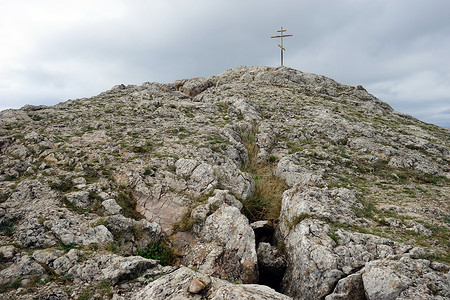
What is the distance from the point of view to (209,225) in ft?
29.1

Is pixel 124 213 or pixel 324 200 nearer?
pixel 124 213

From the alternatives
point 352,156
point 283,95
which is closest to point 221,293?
point 352,156

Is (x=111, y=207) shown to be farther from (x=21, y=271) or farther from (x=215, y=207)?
(x=215, y=207)

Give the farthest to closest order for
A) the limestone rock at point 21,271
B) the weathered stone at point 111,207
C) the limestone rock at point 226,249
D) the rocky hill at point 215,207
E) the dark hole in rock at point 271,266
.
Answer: the weathered stone at point 111,207, the dark hole in rock at point 271,266, the limestone rock at point 226,249, the rocky hill at point 215,207, the limestone rock at point 21,271

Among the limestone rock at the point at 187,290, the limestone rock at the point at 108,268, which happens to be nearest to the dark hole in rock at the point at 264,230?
the limestone rock at the point at 187,290

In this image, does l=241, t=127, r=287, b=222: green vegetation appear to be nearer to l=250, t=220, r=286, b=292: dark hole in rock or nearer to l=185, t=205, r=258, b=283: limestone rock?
Result: l=185, t=205, r=258, b=283: limestone rock

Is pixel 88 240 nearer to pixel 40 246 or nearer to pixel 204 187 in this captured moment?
pixel 40 246

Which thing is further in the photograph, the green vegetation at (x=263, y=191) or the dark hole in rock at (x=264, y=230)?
the green vegetation at (x=263, y=191)

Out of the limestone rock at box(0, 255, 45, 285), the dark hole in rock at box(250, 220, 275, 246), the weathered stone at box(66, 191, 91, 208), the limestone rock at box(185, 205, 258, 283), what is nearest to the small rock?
the limestone rock at box(185, 205, 258, 283)

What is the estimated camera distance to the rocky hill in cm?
625

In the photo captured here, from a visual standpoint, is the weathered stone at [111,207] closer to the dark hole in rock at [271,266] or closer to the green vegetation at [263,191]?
the green vegetation at [263,191]

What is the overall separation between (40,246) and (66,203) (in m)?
2.01

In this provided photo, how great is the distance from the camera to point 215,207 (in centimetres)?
950

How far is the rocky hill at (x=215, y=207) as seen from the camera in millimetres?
6254
